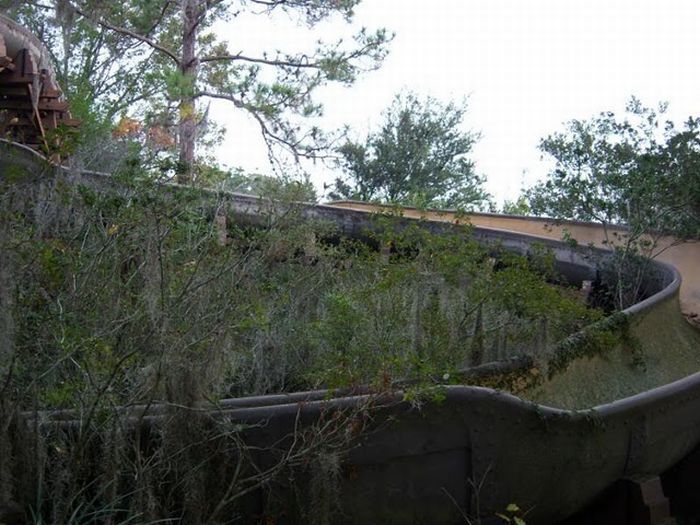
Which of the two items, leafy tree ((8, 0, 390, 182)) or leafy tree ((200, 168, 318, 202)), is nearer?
leafy tree ((200, 168, 318, 202))

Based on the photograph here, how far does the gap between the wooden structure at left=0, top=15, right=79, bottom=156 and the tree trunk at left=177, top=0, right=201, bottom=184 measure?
5.52 metres

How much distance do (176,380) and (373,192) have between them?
81.1ft

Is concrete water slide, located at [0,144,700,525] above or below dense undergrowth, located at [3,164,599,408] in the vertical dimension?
below

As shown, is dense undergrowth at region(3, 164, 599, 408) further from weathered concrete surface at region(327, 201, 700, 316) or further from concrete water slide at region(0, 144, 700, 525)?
weathered concrete surface at region(327, 201, 700, 316)

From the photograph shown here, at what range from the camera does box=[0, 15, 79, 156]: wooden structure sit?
11.7 metres

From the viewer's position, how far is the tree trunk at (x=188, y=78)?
20647 mm

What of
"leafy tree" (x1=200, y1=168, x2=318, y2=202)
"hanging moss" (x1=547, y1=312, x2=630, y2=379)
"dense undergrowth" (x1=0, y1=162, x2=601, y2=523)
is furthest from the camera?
"hanging moss" (x1=547, y1=312, x2=630, y2=379)

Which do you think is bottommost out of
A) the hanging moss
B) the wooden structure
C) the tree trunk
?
the hanging moss

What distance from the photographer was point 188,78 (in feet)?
67.1

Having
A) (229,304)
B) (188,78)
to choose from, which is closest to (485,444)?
(229,304)

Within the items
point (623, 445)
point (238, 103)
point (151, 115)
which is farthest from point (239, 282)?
A: point (151, 115)

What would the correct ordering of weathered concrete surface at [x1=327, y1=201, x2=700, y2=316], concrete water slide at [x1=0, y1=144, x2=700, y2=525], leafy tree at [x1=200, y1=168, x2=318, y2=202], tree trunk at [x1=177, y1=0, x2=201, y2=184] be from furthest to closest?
tree trunk at [x1=177, y1=0, x2=201, y2=184] → weathered concrete surface at [x1=327, y1=201, x2=700, y2=316] → leafy tree at [x1=200, y1=168, x2=318, y2=202] → concrete water slide at [x1=0, y1=144, x2=700, y2=525]

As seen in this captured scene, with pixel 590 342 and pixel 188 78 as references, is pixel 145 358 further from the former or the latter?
pixel 188 78

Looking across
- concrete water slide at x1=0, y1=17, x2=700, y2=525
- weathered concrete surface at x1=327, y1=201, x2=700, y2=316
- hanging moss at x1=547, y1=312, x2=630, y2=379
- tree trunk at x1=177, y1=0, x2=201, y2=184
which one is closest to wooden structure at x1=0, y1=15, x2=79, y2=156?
concrete water slide at x1=0, y1=17, x2=700, y2=525
